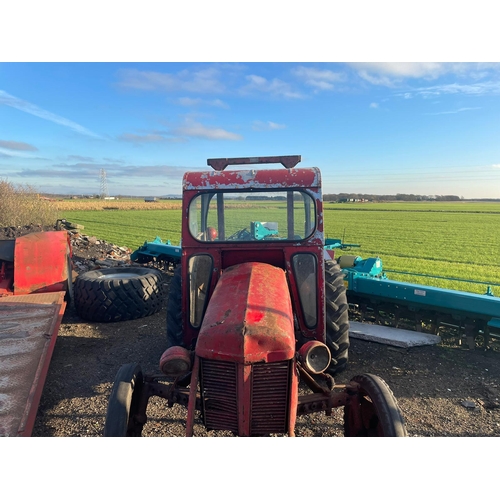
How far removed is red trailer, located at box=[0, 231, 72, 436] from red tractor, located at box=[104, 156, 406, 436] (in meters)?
0.82

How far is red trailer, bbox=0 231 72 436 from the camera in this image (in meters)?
3.06

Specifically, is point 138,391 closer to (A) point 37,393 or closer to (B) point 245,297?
(A) point 37,393

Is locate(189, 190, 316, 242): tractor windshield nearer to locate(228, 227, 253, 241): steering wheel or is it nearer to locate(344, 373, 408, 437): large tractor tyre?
locate(228, 227, 253, 241): steering wheel

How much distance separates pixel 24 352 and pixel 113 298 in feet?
7.18

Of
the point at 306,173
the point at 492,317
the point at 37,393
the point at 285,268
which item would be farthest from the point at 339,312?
the point at 37,393

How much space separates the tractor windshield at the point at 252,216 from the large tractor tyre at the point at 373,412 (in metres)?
1.47

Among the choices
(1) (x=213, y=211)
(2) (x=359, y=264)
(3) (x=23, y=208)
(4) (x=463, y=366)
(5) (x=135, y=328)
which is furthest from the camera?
(3) (x=23, y=208)

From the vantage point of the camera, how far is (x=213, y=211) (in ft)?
13.5

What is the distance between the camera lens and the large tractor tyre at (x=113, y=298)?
19.8 ft

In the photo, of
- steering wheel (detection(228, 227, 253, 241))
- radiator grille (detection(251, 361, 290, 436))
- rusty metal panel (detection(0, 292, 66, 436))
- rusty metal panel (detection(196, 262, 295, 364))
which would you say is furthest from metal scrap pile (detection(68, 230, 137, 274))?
radiator grille (detection(251, 361, 290, 436))

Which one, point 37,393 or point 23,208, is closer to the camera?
point 37,393

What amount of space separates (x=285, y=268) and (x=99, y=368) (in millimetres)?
2535

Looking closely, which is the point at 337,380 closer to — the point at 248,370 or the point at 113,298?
the point at 248,370

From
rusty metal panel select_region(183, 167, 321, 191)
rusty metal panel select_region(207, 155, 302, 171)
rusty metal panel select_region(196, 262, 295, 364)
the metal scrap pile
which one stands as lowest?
the metal scrap pile
